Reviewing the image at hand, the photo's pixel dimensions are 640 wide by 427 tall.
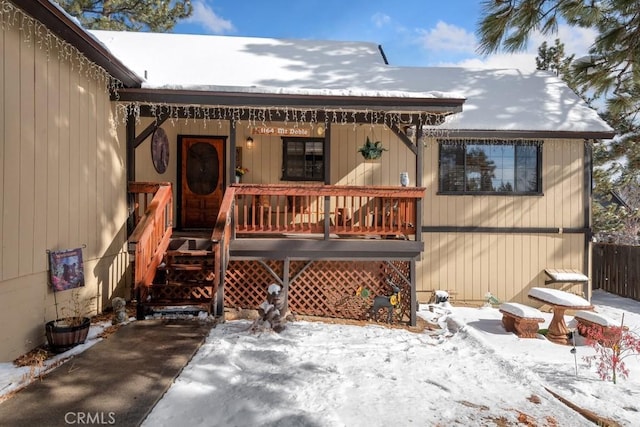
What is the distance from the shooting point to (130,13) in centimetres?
1692

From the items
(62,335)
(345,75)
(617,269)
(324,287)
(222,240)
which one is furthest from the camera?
(617,269)

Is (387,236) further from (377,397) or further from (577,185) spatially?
(577,185)

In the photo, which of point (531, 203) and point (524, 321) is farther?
point (531, 203)

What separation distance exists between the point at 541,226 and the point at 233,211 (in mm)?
6465

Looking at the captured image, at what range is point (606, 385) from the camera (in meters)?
4.21

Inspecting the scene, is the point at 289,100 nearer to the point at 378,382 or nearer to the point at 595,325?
the point at 378,382

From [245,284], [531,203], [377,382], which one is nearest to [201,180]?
[245,284]

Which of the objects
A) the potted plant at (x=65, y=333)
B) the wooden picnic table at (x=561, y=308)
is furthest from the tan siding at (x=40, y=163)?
the wooden picnic table at (x=561, y=308)

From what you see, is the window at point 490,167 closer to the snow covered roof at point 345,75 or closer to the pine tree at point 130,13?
the snow covered roof at point 345,75

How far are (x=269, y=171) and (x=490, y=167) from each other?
476 cm

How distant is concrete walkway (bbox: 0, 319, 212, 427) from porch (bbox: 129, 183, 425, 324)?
3.42 feet

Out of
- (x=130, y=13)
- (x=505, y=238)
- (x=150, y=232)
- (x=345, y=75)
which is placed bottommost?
(x=505, y=238)

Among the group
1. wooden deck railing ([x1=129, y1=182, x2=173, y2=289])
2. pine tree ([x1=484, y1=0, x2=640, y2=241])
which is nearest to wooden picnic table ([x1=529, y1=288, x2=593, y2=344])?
pine tree ([x1=484, y1=0, x2=640, y2=241])

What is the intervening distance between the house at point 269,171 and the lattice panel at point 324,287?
0.04 m
